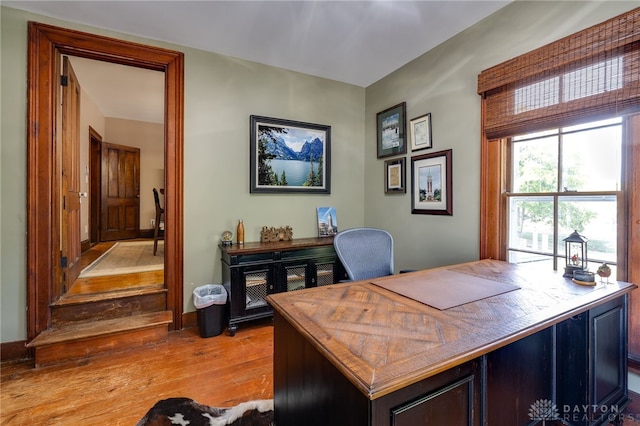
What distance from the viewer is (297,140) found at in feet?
11.1

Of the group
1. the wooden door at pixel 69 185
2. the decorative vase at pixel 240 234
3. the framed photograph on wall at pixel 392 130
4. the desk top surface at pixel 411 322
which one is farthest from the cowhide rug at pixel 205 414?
the framed photograph on wall at pixel 392 130

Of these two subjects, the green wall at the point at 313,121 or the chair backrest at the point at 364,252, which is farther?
the green wall at the point at 313,121

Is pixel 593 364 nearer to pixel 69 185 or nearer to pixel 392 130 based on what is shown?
pixel 392 130

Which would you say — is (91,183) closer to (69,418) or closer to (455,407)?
(69,418)

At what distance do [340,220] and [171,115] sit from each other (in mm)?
2213

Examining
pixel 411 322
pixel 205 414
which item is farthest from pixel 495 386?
pixel 205 414

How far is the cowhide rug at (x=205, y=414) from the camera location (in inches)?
63.9

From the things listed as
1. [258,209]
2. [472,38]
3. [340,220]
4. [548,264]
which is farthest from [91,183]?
[548,264]

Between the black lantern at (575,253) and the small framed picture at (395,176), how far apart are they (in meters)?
1.61

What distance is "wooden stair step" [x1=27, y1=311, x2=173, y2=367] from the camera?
225 centimetres

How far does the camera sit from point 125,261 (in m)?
4.08

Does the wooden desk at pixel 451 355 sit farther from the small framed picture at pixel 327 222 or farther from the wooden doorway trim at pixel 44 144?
the wooden doorway trim at pixel 44 144

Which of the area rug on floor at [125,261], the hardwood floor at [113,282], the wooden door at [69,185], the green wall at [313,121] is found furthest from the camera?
the area rug on floor at [125,261]

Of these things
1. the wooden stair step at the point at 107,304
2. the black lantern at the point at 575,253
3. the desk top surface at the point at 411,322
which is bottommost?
the wooden stair step at the point at 107,304
